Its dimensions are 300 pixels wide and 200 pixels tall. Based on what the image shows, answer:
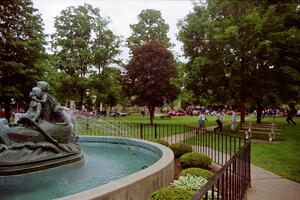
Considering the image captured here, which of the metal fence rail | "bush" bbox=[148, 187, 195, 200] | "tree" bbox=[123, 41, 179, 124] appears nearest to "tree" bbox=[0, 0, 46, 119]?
"tree" bbox=[123, 41, 179, 124]

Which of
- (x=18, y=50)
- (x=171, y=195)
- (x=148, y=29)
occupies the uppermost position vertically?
(x=148, y=29)

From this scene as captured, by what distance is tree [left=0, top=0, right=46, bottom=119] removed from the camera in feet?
77.8

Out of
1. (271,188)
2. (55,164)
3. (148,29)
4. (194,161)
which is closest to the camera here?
(271,188)

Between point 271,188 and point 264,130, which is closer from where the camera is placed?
point 271,188

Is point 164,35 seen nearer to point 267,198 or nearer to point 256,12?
point 256,12

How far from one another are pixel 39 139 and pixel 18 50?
19.5 meters

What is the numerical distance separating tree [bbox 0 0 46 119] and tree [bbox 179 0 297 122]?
40.7 ft

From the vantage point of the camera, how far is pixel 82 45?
38312 millimetres

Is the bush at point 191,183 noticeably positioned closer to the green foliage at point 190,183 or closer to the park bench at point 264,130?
the green foliage at point 190,183

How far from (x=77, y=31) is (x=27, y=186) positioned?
3423 cm

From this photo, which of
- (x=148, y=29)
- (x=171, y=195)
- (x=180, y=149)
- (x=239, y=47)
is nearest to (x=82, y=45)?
(x=148, y=29)

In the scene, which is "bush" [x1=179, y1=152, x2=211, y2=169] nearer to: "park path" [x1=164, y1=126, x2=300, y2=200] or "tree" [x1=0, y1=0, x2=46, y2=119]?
"park path" [x1=164, y1=126, x2=300, y2=200]

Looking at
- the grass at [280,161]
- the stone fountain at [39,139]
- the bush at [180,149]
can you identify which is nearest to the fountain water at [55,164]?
the stone fountain at [39,139]

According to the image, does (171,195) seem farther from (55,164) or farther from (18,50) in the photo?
(18,50)
